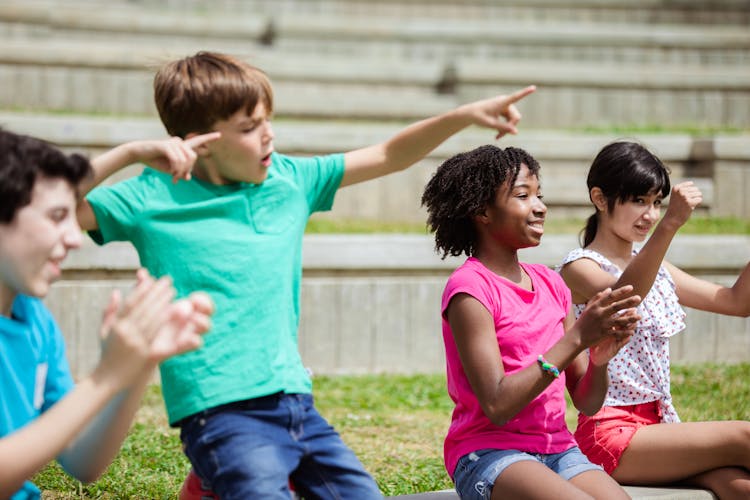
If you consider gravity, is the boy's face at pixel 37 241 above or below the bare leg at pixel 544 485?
above

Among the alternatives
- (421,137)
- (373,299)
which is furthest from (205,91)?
(373,299)

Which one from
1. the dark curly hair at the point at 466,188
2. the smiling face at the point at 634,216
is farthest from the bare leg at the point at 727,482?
the dark curly hair at the point at 466,188

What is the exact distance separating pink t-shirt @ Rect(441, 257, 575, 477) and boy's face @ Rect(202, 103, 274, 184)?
742 mm

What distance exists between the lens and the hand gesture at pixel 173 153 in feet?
8.93

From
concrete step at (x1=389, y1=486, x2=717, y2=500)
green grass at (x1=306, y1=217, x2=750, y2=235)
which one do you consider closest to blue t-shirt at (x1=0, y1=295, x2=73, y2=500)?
concrete step at (x1=389, y1=486, x2=717, y2=500)

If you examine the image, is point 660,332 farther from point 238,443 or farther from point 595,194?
point 238,443

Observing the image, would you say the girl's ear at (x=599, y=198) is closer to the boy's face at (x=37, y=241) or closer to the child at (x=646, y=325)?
the child at (x=646, y=325)

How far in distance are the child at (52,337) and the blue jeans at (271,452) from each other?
13.9 inches

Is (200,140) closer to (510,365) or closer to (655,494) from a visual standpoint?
(510,365)

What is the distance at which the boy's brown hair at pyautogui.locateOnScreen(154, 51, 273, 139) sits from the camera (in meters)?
2.90

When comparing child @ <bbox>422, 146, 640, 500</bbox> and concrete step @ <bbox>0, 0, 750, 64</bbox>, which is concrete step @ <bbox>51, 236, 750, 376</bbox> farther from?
concrete step @ <bbox>0, 0, 750, 64</bbox>

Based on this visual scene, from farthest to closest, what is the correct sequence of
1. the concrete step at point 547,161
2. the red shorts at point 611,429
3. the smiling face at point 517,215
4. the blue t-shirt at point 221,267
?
1. the concrete step at point 547,161
2. the red shorts at point 611,429
3. the smiling face at point 517,215
4. the blue t-shirt at point 221,267

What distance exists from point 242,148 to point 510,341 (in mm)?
1015

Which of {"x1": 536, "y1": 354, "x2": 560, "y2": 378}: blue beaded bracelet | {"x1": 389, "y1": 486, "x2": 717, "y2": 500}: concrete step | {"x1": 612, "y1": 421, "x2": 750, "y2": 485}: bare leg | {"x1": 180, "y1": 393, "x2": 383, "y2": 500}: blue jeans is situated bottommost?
{"x1": 389, "y1": 486, "x2": 717, "y2": 500}: concrete step
